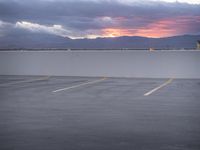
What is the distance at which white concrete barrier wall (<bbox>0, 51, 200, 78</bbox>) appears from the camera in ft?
86.1

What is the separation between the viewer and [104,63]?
89.9 feet

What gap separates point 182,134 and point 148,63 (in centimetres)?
1797

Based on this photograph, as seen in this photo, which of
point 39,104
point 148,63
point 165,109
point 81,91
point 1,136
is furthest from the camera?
point 148,63

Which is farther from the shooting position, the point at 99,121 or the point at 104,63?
the point at 104,63

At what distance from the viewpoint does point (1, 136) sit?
875 cm

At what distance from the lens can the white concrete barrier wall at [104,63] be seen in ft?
86.1

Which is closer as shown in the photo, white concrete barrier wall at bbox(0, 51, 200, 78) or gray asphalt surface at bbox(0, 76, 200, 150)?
gray asphalt surface at bbox(0, 76, 200, 150)

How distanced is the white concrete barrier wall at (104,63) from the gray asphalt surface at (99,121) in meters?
9.26

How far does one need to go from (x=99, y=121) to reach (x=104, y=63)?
55.8ft

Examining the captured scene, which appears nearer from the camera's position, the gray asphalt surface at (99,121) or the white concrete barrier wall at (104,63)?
the gray asphalt surface at (99,121)

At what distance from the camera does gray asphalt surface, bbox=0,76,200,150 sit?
8078 mm

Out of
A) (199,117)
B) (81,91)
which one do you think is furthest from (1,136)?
(81,91)

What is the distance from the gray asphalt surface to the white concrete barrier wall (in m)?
9.26

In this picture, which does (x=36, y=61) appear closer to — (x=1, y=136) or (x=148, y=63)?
(x=148, y=63)
